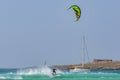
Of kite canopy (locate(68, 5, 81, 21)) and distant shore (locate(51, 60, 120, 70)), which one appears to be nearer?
kite canopy (locate(68, 5, 81, 21))

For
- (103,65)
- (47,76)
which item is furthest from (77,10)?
(103,65)

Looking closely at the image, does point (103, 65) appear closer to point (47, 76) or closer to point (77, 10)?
point (47, 76)

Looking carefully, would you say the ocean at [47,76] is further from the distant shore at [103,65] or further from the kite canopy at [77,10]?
the distant shore at [103,65]

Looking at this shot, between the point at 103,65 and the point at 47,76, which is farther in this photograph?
the point at 103,65

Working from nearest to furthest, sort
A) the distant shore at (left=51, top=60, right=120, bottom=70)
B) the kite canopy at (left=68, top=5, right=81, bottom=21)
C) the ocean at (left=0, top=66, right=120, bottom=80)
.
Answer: the kite canopy at (left=68, top=5, right=81, bottom=21) → the ocean at (left=0, top=66, right=120, bottom=80) → the distant shore at (left=51, top=60, right=120, bottom=70)

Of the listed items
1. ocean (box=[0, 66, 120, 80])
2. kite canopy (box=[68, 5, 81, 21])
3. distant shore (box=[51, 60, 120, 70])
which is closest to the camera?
kite canopy (box=[68, 5, 81, 21])

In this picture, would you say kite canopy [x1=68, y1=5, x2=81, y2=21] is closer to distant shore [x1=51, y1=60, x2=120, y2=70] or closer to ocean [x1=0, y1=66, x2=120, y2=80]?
ocean [x1=0, y1=66, x2=120, y2=80]

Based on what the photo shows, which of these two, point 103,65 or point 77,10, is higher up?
point 103,65

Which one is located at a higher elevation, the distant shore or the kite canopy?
the distant shore

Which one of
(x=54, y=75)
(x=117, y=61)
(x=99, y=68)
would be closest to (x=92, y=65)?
(x=99, y=68)

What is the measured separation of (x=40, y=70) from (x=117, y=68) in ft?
216

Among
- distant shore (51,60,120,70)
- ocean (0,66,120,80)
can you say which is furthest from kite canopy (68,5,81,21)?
distant shore (51,60,120,70)

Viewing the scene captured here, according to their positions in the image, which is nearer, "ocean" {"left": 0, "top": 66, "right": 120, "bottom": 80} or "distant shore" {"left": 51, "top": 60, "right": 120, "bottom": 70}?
"ocean" {"left": 0, "top": 66, "right": 120, "bottom": 80}

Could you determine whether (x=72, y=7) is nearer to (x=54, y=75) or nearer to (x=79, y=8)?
(x=79, y=8)
